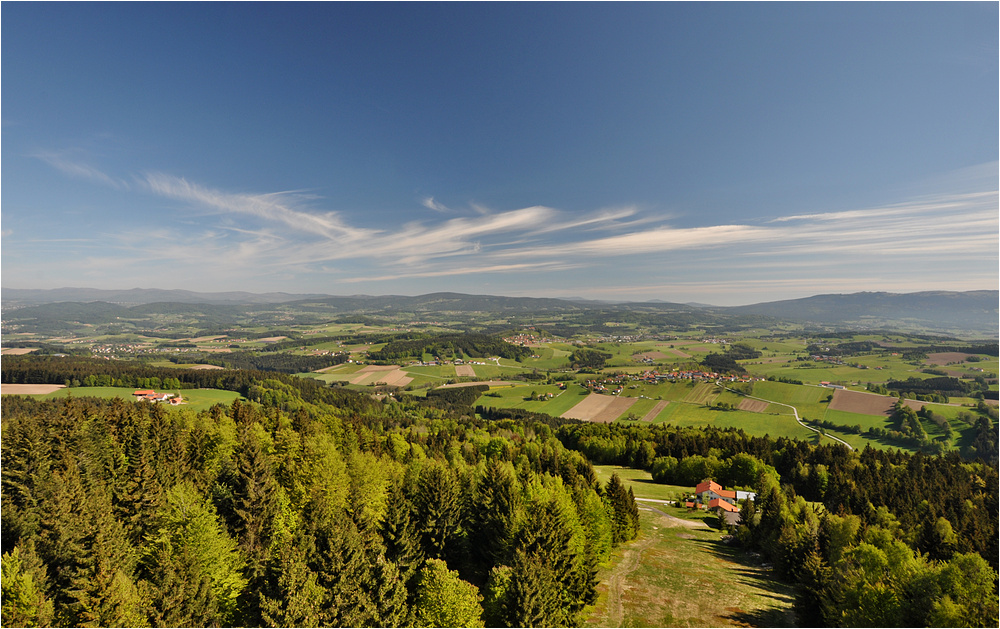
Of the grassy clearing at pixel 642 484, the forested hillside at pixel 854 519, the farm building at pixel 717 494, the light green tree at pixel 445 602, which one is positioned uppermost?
the light green tree at pixel 445 602

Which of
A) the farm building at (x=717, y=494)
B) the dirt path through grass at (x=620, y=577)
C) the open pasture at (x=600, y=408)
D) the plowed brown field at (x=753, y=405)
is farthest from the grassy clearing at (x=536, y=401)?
the dirt path through grass at (x=620, y=577)

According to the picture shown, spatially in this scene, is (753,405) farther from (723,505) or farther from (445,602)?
(445,602)

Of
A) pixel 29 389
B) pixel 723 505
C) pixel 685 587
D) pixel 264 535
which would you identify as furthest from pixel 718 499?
pixel 29 389

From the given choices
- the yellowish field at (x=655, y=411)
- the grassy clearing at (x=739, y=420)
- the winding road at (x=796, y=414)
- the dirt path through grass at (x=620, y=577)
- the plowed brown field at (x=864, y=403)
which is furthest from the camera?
the yellowish field at (x=655, y=411)

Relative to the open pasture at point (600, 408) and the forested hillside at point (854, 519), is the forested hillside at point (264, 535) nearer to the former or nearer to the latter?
the forested hillside at point (854, 519)

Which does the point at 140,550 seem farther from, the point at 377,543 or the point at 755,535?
the point at 755,535

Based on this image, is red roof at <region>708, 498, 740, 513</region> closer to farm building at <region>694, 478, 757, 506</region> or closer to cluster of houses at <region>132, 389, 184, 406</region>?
farm building at <region>694, 478, 757, 506</region>
